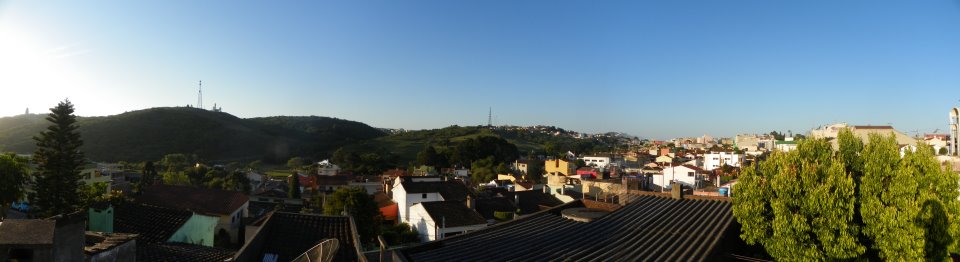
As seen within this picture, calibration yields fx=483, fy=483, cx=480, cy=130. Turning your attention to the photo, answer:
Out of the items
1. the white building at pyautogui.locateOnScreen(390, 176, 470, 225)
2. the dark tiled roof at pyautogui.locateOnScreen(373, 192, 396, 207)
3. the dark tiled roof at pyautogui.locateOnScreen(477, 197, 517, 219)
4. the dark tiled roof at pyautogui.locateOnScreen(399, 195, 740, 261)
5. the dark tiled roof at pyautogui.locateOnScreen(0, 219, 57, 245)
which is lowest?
the dark tiled roof at pyautogui.locateOnScreen(373, 192, 396, 207)

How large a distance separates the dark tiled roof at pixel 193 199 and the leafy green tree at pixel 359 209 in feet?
15.5

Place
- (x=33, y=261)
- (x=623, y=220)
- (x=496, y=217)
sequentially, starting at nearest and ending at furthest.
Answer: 1. (x=33, y=261)
2. (x=623, y=220)
3. (x=496, y=217)

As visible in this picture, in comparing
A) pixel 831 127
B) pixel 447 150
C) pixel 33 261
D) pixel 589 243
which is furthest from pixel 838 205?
pixel 831 127

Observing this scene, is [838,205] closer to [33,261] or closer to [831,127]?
[33,261]

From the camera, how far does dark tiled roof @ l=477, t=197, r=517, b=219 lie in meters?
28.9

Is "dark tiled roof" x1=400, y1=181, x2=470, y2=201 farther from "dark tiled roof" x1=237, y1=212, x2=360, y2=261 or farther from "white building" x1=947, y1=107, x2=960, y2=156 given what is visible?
"white building" x1=947, y1=107, x2=960, y2=156

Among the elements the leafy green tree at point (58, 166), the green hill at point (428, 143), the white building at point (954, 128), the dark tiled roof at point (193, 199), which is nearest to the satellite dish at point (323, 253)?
the dark tiled roof at point (193, 199)

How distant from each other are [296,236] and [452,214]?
535 inches

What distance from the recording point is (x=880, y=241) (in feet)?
25.5

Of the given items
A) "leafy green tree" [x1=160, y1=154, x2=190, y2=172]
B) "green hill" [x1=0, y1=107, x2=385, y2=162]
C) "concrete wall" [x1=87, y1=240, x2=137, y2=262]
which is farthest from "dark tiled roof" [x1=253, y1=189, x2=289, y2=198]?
"green hill" [x1=0, y1=107, x2=385, y2=162]

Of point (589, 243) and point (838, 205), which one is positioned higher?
point (838, 205)

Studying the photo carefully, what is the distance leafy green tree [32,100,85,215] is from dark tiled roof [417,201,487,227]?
1574cm

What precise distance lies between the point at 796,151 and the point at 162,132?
103 metres

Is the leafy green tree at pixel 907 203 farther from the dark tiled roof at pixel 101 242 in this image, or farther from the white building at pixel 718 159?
the white building at pixel 718 159
